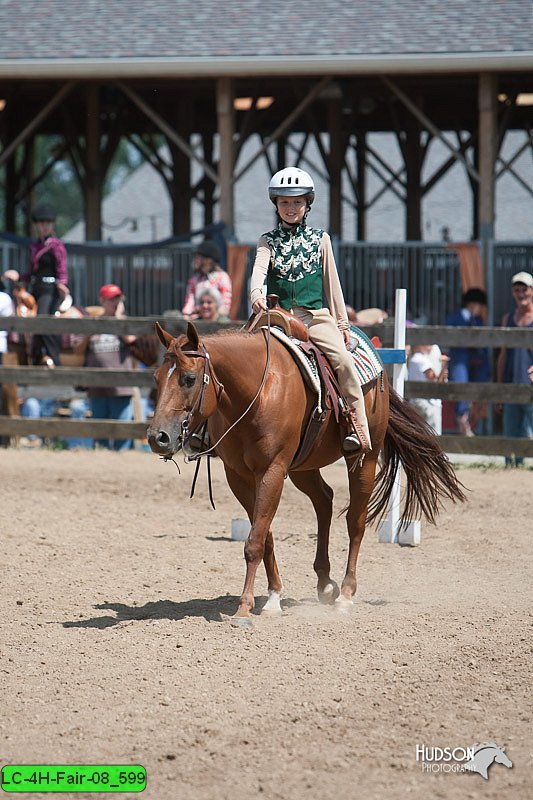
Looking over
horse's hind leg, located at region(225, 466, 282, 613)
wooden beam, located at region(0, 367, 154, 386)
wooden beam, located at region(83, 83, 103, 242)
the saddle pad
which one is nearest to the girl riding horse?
the saddle pad

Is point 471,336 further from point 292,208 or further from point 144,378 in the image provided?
point 292,208

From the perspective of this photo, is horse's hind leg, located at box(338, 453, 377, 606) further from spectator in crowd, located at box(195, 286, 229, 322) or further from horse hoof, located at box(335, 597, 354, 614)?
spectator in crowd, located at box(195, 286, 229, 322)

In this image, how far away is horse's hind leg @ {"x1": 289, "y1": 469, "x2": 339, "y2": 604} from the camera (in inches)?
276

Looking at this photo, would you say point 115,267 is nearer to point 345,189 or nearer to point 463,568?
point 463,568

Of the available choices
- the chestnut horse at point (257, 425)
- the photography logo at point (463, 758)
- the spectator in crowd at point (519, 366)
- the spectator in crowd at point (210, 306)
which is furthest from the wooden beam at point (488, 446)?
the photography logo at point (463, 758)

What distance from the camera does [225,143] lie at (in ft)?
56.9

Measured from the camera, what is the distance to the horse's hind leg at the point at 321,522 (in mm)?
7020

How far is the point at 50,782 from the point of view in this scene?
4238 millimetres

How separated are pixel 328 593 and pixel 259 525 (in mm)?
901

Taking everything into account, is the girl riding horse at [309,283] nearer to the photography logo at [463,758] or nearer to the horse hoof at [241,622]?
the horse hoof at [241,622]

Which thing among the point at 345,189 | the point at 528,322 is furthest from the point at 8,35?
the point at 345,189

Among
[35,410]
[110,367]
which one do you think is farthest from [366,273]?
[35,410]

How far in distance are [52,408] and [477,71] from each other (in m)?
7.61

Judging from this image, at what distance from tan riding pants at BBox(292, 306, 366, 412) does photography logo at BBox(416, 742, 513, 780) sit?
8.87ft
